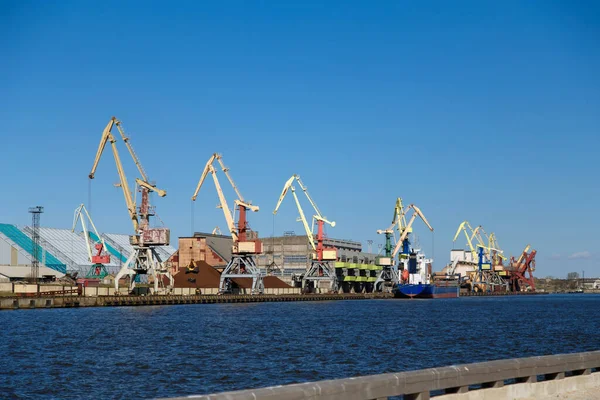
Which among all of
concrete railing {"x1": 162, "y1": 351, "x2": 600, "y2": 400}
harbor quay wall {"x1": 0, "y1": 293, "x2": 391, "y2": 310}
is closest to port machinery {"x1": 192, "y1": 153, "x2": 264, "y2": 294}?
harbor quay wall {"x1": 0, "y1": 293, "x2": 391, "y2": 310}

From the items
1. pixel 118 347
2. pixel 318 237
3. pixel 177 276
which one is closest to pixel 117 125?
pixel 177 276

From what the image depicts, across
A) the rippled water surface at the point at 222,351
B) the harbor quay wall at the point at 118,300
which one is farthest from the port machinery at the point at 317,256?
the rippled water surface at the point at 222,351

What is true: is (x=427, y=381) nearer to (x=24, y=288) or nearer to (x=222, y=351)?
(x=222, y=351)

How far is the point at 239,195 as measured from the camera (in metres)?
141

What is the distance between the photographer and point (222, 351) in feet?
148

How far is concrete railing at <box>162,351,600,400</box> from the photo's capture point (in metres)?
15.3

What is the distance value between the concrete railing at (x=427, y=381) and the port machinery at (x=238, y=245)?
4622 inches

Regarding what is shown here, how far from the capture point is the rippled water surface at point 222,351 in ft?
106

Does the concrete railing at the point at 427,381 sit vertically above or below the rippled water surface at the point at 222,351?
above

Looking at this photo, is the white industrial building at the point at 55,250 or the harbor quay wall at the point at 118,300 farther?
the white industrial building at the point at 55,250

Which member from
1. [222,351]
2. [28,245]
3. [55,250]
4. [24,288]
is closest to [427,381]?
[222,351]

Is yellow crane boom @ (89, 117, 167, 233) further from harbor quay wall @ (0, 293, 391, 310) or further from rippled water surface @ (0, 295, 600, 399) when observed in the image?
rippled water surface @ (0, 295, 600, 399)

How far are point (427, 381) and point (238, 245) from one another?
123m

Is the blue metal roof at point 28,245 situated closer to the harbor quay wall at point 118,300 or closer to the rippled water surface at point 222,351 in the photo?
the harbor quay wall at point 118,300
